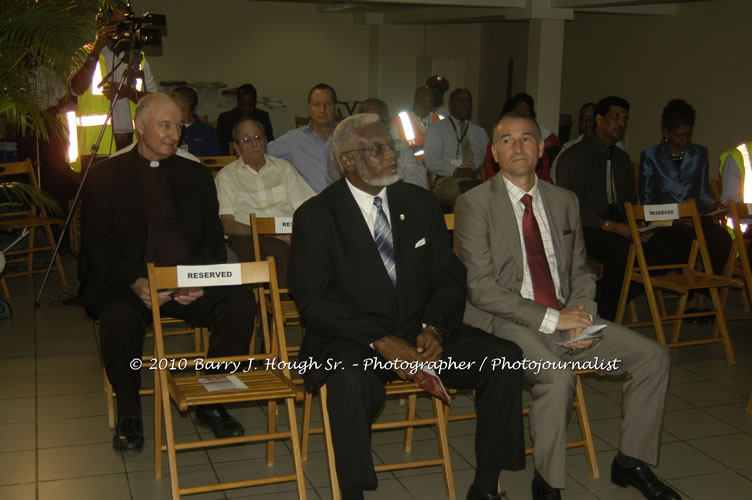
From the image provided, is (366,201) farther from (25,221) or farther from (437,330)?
(25,221)

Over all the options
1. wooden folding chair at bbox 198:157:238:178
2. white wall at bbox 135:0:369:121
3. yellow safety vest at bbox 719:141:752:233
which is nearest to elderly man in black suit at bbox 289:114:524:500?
wooden folding chair at bbox 198:157:238:178

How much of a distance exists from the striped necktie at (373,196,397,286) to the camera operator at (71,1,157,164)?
106 inches

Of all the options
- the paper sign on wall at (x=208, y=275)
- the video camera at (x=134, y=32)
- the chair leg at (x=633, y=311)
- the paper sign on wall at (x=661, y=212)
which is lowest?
the chair leg at (x=633, y=311)

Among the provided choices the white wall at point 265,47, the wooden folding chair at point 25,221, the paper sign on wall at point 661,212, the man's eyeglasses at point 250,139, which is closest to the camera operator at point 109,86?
the wooden folding chair at point 25,221

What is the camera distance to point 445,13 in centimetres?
1245

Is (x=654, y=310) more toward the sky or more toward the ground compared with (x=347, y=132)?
more toward the ground

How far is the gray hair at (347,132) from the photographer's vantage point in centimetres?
333

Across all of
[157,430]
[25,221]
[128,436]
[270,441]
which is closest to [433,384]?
[270,441]

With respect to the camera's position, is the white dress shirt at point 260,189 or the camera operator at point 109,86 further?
the camera operator at point 109,86

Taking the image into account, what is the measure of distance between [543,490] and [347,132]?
1612 mm

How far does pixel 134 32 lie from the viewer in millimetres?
5285

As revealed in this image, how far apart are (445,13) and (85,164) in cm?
755

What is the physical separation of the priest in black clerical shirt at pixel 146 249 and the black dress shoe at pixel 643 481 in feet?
5.54

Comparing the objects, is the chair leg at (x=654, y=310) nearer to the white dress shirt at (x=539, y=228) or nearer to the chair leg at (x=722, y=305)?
the chair leg at (x=722, y=305)
